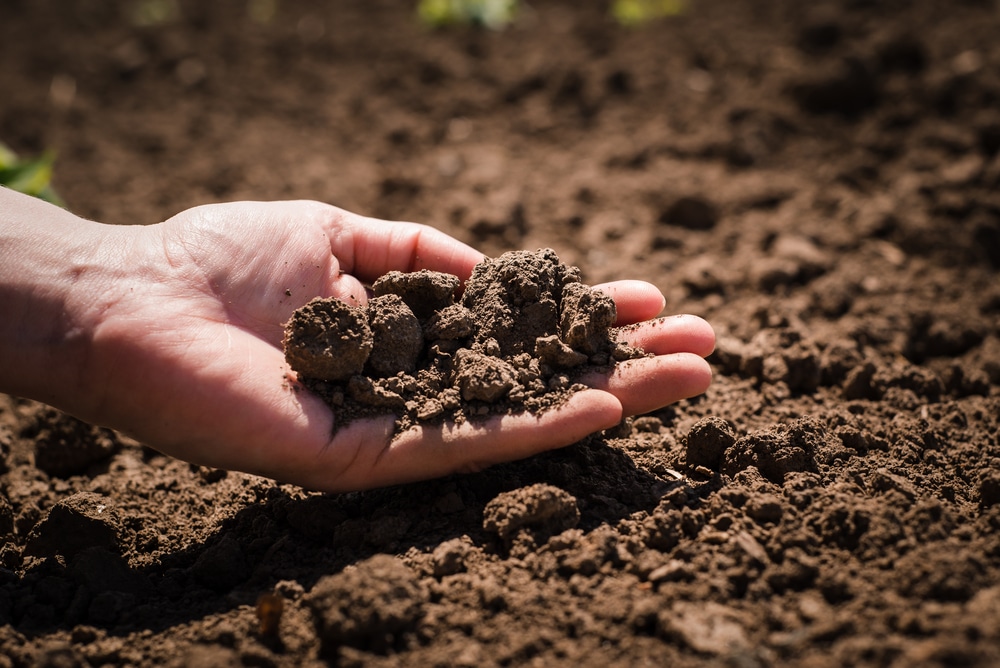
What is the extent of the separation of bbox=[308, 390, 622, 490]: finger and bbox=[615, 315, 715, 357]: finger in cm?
36

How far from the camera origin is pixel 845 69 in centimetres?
548

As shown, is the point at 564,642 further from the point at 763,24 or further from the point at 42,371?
the point at 763,24

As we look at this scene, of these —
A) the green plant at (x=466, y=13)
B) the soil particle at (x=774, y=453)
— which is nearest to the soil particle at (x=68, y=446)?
the soil particle at (x=774, y=453)

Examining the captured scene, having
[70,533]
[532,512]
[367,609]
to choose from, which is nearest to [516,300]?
[532,512]

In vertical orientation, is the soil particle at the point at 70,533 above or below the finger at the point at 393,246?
below

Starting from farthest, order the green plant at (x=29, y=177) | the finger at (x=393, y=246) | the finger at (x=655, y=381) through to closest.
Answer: the green plant at (x=29, y=177) < the finger at (x=393, y=246) < the finger at (x=655, y=381)

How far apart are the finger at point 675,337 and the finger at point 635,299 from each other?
0.36 ft

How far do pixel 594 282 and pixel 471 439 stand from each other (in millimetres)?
1922

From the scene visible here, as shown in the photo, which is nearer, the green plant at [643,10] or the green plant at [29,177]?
the green plant at [29,177]

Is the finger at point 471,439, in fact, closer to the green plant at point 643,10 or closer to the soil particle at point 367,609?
the soil particle at point 367,609

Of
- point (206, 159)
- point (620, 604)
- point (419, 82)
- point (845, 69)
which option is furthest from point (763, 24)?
point (620, 604)

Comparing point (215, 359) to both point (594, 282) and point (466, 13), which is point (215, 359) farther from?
point (466, 13)

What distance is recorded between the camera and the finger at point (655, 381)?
271 centimetres

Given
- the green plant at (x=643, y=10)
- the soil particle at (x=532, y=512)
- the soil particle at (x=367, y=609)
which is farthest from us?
the green plant at (x=643, y=10)
